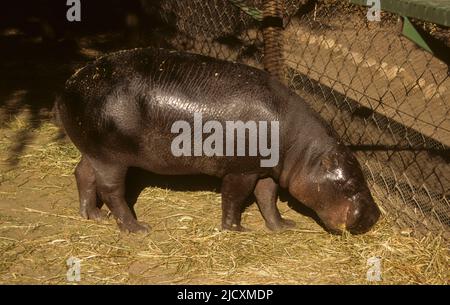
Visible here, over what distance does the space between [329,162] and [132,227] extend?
4.39 feet

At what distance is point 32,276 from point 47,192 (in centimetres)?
118

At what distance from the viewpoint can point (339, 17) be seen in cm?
789

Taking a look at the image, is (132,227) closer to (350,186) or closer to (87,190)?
(87,190)

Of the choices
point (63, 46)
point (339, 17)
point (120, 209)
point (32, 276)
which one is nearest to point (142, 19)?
point (63, 46)

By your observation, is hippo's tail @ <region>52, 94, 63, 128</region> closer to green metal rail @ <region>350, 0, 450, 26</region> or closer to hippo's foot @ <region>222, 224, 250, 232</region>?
hippo's foot @ <region>222, 224, 250, 232</region>

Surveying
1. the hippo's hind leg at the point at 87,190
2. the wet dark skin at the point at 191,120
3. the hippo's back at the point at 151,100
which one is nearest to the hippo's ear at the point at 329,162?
the wet dark skin at the point at 191,120

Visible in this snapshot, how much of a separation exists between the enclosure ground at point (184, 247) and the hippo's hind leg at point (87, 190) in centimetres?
9

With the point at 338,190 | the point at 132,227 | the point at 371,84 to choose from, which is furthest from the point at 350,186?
the point at 371,84

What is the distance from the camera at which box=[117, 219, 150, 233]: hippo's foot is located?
153 inches

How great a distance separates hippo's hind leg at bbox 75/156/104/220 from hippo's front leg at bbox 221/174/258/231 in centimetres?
88

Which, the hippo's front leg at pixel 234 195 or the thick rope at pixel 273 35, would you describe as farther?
the thick rope at pixel 273 35

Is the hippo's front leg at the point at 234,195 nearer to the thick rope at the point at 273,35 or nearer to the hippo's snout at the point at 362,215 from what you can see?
the hippo's snout at the point at 362,215

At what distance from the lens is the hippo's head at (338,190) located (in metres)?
3.69

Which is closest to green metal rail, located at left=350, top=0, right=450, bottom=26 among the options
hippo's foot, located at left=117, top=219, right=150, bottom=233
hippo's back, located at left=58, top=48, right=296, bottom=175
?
hippo's back, located at left=58, top=48, right=296, bottom=175
